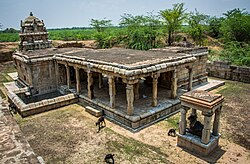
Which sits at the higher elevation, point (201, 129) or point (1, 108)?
point (1, 108)

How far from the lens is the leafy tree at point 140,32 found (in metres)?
27.8

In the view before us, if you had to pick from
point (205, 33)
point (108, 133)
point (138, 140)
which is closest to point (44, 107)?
point (108, 133)

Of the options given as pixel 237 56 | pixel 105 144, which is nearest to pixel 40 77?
pixel 105 144

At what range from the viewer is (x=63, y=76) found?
15.5 metres

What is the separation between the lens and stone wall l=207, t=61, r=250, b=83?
1694 centimetres

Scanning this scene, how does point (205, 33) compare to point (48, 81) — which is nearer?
point (48, 81)

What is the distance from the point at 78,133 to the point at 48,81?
7038 millimetres

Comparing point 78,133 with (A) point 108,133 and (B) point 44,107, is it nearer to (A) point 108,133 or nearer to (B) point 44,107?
(A) point 108,133

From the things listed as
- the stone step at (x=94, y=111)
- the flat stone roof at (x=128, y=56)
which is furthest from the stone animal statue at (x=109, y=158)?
the flat stone roof at (x=128, y=56)

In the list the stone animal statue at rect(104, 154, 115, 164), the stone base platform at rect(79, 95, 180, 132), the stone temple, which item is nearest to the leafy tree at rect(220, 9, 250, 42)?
the stone temple

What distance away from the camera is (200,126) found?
802 cm

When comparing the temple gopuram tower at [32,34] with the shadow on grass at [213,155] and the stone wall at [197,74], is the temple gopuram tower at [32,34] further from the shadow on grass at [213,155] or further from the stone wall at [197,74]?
the shadow on grass at [213,155]

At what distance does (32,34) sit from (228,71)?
17309mm

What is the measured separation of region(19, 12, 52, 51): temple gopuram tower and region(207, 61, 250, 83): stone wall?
15.5 m
